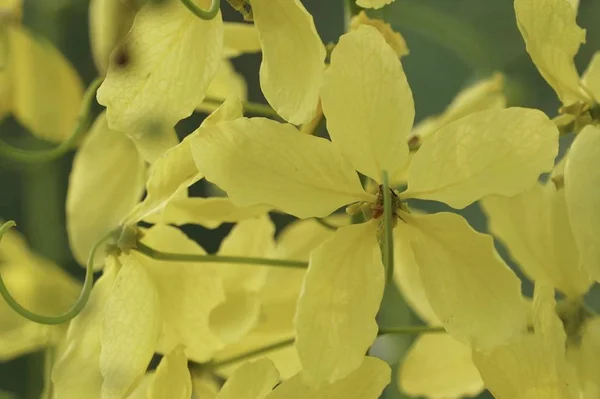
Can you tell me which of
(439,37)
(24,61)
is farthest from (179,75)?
(439,37)

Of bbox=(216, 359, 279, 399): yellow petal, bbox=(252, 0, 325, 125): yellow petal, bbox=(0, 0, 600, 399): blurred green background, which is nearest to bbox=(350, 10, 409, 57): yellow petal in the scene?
bbox=(252, 0, 325, 125): yellow petal

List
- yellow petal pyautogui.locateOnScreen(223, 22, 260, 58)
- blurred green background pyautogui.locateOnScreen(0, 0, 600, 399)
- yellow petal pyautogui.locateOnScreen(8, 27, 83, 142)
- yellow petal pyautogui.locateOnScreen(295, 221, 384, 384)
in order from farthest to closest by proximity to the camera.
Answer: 1. blurred green background pyautogui.locateOnScreen(0, 0, 600, 399)
2. yellow petal pyautogui.locateOnScreen(8, 27, 83, 142)
3. yellow petal pyautogui.locateOnScreen(223, 22, 260, 58)
4. yellow petal pyautogui.locateOnScreen(295, 221, 384, 384)

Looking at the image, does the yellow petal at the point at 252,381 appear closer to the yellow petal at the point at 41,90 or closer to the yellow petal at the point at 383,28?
the yellow petal at the point at 383,28

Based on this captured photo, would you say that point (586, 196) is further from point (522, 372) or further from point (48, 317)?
point (48, 317)

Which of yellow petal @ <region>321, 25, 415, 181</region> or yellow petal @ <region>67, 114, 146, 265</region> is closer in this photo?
yellow petal @ <region>321, 25, 415, 181</region>

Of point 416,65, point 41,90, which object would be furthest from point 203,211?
point 416,65

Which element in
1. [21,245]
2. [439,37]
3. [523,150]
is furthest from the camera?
[439,37]

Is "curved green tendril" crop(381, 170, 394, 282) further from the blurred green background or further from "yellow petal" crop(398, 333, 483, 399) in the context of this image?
the blurred green background

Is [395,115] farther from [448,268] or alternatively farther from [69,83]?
[69,83]
